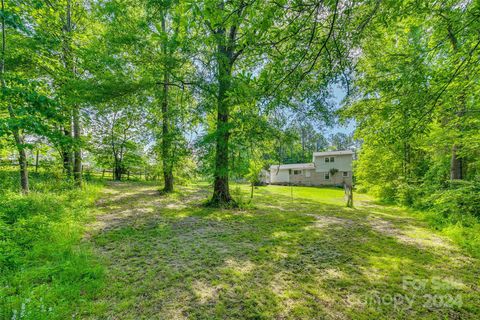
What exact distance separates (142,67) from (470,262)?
373 inches

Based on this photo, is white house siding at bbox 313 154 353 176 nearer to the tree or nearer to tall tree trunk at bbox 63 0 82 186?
the tree

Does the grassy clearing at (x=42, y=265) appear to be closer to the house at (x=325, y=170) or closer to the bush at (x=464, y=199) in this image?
the bush at (x=464, y=199)

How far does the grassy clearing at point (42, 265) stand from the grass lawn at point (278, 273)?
0.23 metres

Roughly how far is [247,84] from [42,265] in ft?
12.7

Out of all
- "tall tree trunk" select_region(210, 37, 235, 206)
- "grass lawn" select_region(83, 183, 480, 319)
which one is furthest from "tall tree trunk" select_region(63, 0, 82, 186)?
"tall tree trunk" select_region(210, 37, 235, 206)

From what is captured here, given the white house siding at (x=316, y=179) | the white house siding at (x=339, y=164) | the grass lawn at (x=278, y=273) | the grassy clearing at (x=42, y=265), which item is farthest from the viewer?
the white house siding at (x=316, y=179)

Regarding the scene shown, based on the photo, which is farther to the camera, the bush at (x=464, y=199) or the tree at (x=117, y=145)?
the tree at (x=117, y=145)

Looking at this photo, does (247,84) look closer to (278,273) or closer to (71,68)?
(278,273)

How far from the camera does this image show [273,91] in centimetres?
263

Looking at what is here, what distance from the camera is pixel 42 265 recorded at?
286cm

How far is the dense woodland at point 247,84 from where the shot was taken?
8.66ft

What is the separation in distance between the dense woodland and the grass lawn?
4.43ft

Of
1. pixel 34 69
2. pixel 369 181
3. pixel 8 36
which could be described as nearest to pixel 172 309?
pixel 8 36

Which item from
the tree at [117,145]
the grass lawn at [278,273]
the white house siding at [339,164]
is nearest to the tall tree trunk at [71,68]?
the grass lawn at [278,273]
